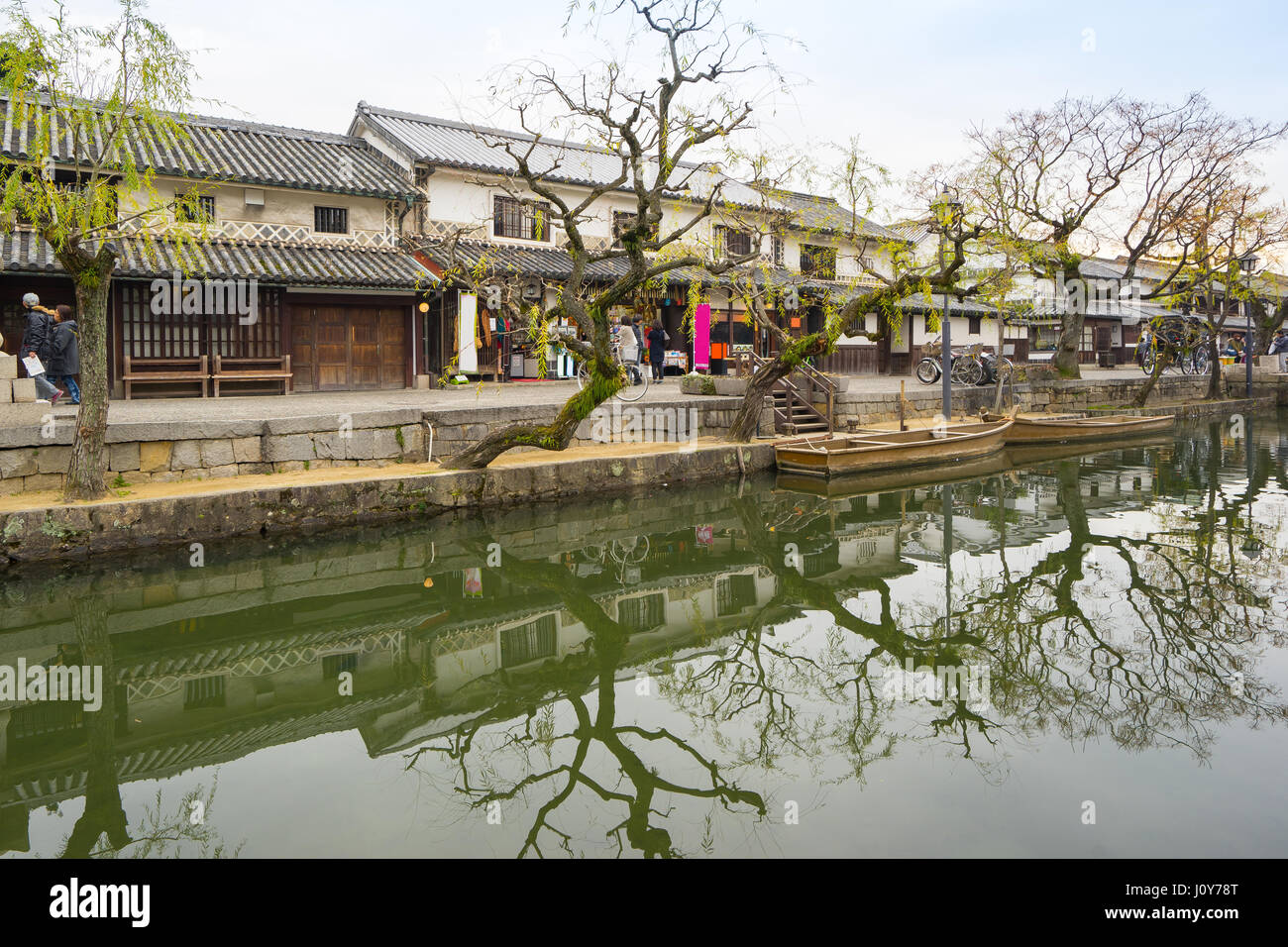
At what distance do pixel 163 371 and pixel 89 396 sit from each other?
7.42 meters

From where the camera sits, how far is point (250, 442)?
10.6 metres

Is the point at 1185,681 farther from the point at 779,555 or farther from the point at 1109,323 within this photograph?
the point at 1109,323

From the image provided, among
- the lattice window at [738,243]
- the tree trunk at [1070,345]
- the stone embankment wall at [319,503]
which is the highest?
A: the lattice window at [738,243]

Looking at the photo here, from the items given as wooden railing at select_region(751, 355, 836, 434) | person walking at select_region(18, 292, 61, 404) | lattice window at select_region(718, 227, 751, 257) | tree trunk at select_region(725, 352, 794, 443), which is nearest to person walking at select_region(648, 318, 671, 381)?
wooden railing at select_region(751, 355, 836, 434)

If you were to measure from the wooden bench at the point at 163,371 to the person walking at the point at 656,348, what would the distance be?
9768mm

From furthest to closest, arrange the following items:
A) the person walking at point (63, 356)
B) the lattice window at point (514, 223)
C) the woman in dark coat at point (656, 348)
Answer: the woman in dark coat at point (656, 348) → the lattice window at point (514, 223) → the person walking at point (63, 356)

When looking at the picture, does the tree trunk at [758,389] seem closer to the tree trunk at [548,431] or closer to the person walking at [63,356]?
the tree trunk at [548,431]

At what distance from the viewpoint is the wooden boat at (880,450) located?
562 inches

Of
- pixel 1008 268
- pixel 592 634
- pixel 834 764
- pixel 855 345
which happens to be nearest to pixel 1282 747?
pixel 834 764

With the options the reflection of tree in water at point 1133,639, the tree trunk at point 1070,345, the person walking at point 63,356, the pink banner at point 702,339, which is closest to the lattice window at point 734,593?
the reflection of tree in water at point 1133,639

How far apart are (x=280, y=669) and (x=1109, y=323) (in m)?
42.2

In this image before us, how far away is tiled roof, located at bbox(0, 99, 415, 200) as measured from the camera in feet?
53.1

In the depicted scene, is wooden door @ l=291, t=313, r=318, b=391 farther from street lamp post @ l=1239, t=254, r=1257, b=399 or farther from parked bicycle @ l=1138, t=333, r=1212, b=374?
parked bicycle @ l=1138, t=333, r=1212, b=374

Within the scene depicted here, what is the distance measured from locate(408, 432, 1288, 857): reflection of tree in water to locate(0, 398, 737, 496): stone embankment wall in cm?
343
